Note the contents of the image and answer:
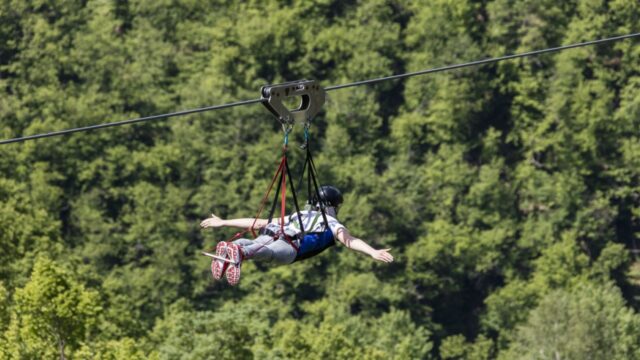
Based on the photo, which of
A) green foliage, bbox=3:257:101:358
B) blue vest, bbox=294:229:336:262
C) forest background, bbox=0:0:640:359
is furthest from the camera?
forest background, bbox=0:0:640:359

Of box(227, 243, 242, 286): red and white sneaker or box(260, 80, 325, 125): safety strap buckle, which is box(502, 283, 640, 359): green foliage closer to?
box(260, 80, 325, 125): safety strap buckle

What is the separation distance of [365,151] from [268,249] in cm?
6495

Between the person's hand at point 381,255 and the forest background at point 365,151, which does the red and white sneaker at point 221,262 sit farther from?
the forest background at point 365,151

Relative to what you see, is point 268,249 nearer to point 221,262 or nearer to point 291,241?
point 291,241

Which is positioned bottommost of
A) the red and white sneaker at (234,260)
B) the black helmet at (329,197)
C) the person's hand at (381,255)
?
the red and white sneaker at (234,260)

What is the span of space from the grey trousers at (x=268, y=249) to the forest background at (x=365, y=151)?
168 feet

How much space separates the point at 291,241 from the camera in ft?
61.6

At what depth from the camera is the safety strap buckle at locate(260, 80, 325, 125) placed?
696 inches

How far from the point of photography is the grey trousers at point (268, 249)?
59.4ft

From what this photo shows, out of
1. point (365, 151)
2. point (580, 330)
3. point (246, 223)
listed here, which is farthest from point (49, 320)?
point (365, 151)

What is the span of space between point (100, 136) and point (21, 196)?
549 inches

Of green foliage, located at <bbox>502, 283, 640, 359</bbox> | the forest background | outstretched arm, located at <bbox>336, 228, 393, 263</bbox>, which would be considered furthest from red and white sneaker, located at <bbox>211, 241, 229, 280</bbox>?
the forest background

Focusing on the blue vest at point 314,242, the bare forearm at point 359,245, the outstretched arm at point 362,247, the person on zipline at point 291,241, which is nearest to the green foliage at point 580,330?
the person on zipline at point 291,241

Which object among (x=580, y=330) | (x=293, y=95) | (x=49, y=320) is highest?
(x=580, y=330)
